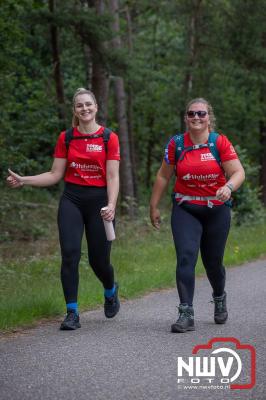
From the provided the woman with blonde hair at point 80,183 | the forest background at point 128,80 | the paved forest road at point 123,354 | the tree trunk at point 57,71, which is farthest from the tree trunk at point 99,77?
the woman with blonde hair at point 80,183

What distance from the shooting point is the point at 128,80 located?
2208 centimetres

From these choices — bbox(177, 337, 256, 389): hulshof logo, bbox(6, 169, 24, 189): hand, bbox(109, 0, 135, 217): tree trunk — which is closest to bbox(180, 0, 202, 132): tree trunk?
bbox(109, 0, 135, 217): tree trunk

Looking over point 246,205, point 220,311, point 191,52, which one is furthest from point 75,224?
point 191,52

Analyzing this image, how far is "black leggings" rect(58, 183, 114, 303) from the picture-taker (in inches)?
319

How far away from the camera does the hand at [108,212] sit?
8.00 m

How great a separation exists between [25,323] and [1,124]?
9270mm

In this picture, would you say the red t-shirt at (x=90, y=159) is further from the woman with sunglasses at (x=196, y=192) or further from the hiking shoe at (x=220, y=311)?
the hiking shoe at (x=220, y=311)

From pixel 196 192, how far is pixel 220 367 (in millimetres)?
2210

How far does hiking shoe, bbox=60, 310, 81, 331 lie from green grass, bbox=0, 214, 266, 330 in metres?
0.53

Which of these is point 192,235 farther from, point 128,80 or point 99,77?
point 128,80

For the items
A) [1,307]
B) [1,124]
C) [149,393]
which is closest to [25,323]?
[1,307]

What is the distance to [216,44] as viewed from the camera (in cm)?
3428

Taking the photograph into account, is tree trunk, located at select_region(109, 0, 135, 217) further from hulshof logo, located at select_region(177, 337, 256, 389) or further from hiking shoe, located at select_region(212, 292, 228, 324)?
hulshof logo, located at select_region(177, 337, 256, 389)

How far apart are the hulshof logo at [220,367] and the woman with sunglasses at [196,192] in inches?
38.8
